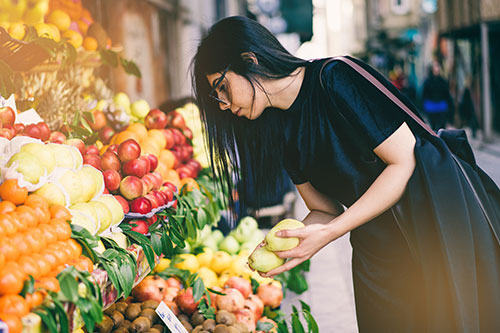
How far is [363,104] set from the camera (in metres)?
1.72

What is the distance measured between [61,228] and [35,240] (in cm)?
12

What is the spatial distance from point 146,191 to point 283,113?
79 cm

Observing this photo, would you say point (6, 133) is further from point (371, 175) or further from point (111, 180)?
point (371, 175)

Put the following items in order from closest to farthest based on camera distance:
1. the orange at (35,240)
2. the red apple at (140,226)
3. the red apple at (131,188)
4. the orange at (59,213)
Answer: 1. the orange at (35,240)
2. the orange at (59,213)
3. the red apple at (140,226)
4. the red apple at (131,188)

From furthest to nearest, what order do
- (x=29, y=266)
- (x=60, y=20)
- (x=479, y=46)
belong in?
(x=479, y=46)
(x=60, y=20)
(x=29, y=266)

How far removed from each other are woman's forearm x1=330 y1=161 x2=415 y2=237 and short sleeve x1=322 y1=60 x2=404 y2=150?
0.34 ft

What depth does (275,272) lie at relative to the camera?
2000mm

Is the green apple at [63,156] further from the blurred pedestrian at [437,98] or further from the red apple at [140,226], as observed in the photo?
the blurred pedestrian at [437,98]

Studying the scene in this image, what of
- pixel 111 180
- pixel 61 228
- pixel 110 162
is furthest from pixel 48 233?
pixel 110 162

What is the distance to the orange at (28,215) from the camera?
5.28ft

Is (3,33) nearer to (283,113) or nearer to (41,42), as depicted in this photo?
(41,42)

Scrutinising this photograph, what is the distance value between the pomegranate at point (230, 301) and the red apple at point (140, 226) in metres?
0.84

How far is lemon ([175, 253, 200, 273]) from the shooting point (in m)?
3.38

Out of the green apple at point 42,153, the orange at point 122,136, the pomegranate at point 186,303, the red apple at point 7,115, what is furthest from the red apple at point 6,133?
the pomegranate at point 186,303
